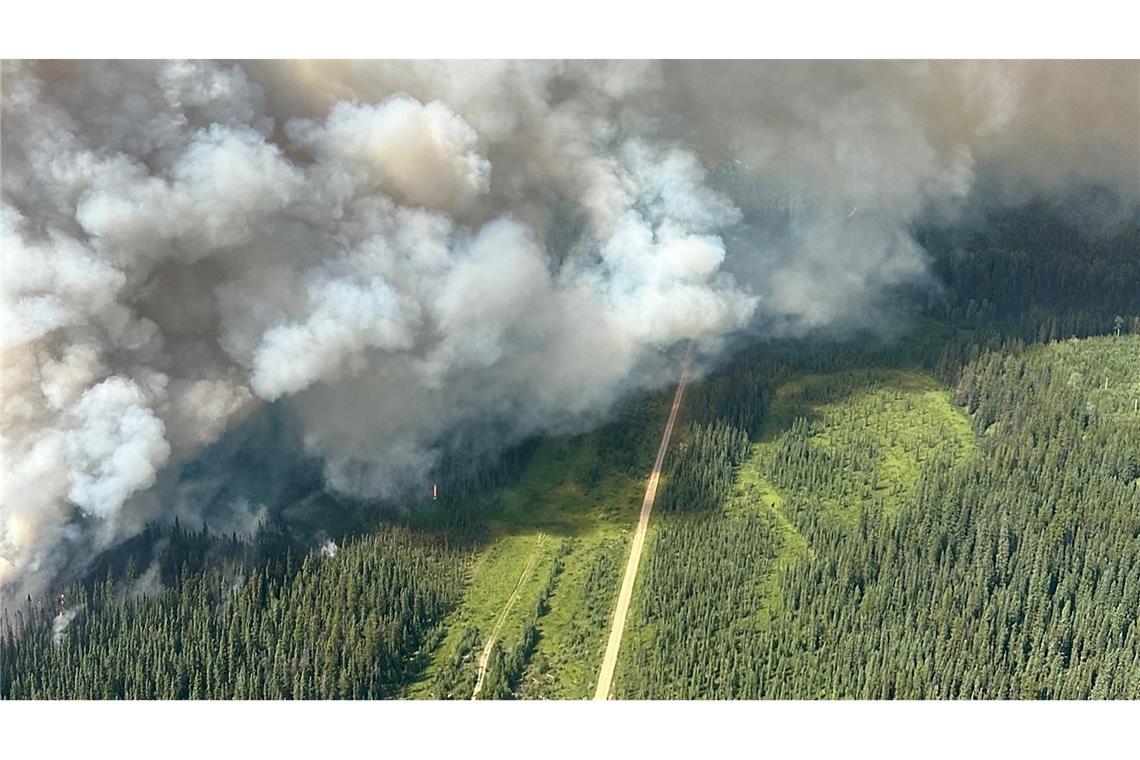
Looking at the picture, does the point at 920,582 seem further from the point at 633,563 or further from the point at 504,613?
Result: the point at 504,613

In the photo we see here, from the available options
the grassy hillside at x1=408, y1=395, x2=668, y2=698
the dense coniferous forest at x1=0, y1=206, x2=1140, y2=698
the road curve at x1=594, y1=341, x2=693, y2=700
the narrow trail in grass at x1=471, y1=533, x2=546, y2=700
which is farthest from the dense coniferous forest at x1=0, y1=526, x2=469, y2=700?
the road curve at x1=594, y1=341, x2=693, y2=700

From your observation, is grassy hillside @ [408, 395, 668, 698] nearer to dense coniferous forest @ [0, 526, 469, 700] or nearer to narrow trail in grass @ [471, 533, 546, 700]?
narrow trail in grass @ [471, 533, 546, 700]

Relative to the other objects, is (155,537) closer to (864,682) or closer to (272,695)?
(272,695)

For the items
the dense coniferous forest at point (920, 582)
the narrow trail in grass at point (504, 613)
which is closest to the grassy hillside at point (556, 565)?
the narrow trail in grass at point (504, 613)

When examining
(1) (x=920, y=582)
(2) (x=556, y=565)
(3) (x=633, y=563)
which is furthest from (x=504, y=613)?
(1) (x=920, y=582)

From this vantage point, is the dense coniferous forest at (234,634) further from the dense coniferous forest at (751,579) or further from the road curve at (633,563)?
the road curve at (633,563)
